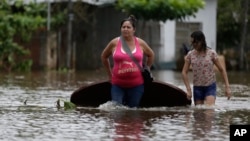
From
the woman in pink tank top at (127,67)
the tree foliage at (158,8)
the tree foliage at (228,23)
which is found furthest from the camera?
the tree foliage at (228,23)

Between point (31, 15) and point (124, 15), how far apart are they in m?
9.32

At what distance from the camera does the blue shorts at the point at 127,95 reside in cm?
1323

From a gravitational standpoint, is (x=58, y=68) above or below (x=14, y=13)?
below

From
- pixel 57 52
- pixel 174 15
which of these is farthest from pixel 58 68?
pixel 174 15

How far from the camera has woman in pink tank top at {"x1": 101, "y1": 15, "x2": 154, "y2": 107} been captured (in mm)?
12969

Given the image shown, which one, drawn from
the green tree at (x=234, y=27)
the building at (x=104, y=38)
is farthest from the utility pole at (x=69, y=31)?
the green tree at (x=234, y=27)

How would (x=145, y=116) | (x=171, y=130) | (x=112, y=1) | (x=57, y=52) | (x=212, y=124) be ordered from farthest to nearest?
(x=112, y=1) → (x=57, y=52) → (x=145, y=116) → (x=212, y=124) → (x=171, y=130)

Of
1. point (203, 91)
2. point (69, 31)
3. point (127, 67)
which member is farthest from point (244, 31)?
point (127, 67)

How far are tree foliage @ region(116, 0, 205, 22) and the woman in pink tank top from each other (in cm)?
2770

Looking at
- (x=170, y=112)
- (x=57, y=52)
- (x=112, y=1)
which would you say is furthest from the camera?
(x=112, y=1)

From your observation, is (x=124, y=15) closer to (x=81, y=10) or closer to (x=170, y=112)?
(x=81, y=10)

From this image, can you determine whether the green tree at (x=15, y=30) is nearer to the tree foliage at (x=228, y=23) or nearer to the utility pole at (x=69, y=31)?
the utility pole at (x=69, y=31)

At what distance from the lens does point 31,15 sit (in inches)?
1465

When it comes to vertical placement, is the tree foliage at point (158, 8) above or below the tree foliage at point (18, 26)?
above
